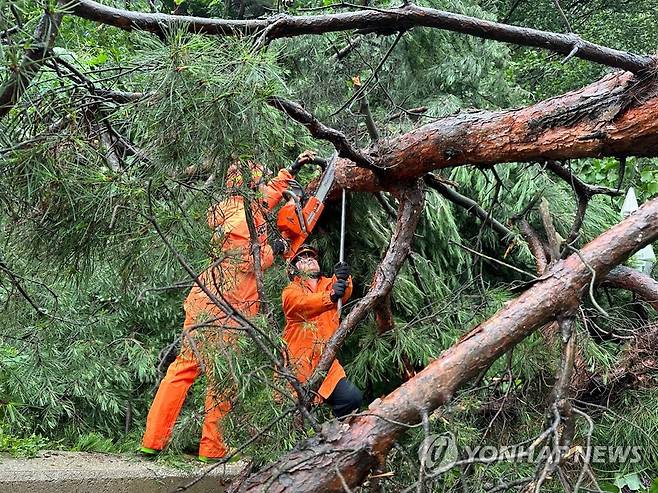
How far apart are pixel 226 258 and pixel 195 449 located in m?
1.55

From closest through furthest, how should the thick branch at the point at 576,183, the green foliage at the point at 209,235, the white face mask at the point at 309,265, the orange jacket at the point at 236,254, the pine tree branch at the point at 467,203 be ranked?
the green foliage at the point at 209,235, the orange jacket at the point at 236,254, the thick branch at the point at 576,183, the white face mask at the point at 309,265, the pine tree branch at the point at 467,203

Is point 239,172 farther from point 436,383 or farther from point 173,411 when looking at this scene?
point 173,411

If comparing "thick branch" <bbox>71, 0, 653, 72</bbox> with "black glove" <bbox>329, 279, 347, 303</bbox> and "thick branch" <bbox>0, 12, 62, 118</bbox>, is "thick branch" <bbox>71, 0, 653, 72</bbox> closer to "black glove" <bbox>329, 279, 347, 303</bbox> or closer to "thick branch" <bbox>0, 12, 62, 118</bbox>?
"thick branch" <bbox>0, 12, 62, 118</bbox>

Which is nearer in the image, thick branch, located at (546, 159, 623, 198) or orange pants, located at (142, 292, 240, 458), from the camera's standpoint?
orange pants, located at (142, 292, 240, 458)

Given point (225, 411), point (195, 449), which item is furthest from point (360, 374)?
point (225, 411)

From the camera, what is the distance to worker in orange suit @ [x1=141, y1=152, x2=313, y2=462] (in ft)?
7.07

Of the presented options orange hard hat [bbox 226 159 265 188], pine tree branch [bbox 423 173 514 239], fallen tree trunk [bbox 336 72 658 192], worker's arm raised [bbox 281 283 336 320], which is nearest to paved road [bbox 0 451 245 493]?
worker's arm raised [bbox 281 283 336 320]

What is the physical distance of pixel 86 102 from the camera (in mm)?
2223

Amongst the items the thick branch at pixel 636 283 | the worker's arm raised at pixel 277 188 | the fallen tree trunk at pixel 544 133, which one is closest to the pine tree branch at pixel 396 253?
the fallen tree trunk at pixel 544 133

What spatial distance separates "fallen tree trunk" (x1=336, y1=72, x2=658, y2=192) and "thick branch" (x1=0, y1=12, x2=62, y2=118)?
4.98ft

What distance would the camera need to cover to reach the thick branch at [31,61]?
5.05 ft

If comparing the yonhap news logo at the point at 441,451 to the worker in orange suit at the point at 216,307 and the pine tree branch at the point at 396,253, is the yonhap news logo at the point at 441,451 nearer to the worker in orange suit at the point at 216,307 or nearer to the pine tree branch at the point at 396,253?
the pine tree branch at the point at 396,253

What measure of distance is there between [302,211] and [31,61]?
178cm

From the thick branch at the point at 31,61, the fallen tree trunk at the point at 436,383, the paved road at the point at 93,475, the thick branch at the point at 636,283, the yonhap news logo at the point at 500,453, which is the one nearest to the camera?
the thick branch at the point at 31,61
